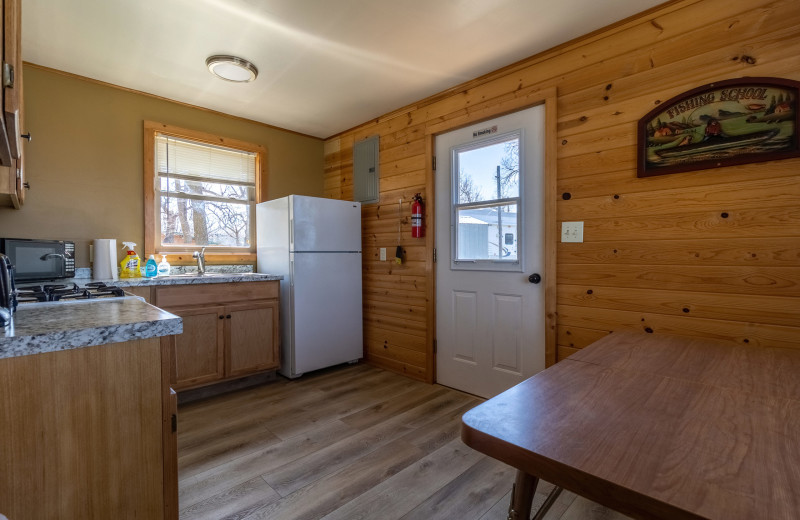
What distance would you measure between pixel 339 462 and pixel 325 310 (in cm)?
158

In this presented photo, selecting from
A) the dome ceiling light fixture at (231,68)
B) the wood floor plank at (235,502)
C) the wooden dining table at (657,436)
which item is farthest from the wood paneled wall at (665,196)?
the wood floor plank at (235,502)

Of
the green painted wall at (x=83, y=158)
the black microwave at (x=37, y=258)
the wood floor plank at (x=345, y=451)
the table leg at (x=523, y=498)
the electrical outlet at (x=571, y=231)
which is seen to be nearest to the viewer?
the table leg at (x=523, y=498)

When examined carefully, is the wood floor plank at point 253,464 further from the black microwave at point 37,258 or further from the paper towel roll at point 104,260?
the paper towel roll at point 104,260

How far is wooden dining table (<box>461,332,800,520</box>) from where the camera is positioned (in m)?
0.54

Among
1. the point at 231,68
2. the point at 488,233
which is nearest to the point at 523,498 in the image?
the point at 488,233

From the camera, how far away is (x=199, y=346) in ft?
9.15

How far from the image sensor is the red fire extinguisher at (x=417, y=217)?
312 cm

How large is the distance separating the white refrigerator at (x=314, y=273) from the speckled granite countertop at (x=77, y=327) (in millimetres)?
1941

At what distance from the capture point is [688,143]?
6.15 ft

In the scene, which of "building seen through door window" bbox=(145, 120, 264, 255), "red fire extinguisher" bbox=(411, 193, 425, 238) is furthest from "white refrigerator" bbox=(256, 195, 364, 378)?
"red fire extinguisher" bbox=(411, 193, 425, 238)

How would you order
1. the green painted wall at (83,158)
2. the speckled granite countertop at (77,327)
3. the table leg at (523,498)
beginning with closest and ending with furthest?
the speckled granite countertop at (77,327) → the table leg at (523,498) → the green painted wall at (83,158)

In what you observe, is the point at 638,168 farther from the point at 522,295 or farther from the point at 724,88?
the point at 522,295

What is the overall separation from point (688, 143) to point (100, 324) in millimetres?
2494

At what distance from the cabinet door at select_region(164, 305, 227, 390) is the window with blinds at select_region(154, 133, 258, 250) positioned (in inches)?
31.4
